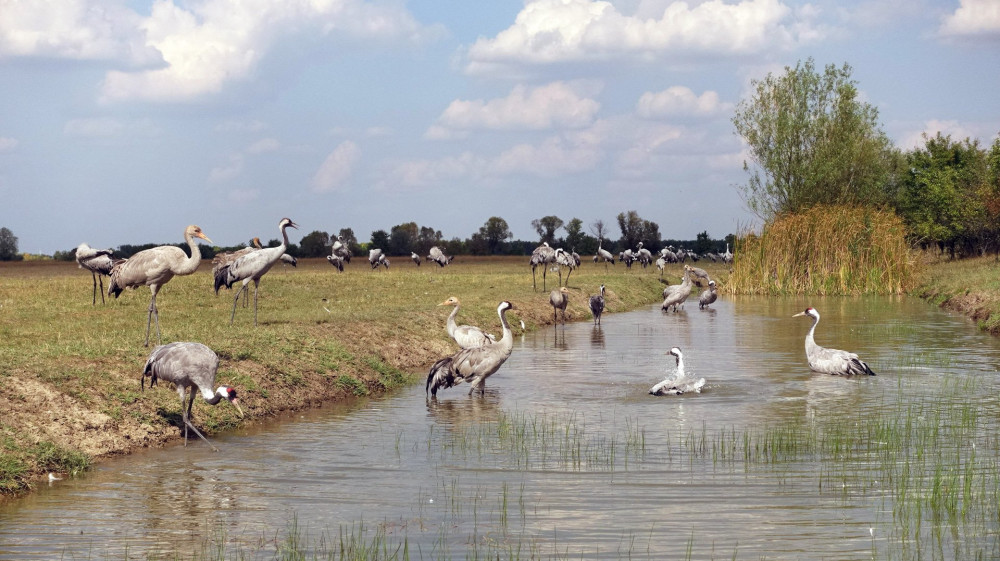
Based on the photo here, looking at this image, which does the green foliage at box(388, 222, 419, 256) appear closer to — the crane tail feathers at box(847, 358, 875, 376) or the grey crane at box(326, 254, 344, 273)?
the grey crane at box(326, 254, 344, 273)

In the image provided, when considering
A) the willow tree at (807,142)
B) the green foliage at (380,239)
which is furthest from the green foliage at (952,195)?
the green foliage at (380,239)

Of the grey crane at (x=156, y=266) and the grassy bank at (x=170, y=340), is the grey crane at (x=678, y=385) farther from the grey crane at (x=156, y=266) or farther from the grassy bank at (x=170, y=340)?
the grey crane at (x=156, y=266)

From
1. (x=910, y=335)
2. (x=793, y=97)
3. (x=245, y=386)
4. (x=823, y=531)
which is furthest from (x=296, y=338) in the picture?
(x=793, y=97)

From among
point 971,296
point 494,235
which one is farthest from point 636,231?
point 971,296

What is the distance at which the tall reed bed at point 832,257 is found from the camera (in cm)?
4656

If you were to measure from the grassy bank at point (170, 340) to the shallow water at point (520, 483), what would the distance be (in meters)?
0.67

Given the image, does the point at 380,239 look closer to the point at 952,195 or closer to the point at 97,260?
the point at 952,195

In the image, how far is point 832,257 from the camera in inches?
1857

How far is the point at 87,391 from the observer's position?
45.6 feet

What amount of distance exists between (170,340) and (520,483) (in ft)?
31.0

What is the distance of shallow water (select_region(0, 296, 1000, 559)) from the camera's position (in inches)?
360

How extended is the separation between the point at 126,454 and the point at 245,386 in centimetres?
318

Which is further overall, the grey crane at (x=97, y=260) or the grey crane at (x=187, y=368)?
the grey crane at (x=97, y=260)

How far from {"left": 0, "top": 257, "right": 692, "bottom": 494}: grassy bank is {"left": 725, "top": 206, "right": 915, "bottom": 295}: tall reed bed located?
564 inches
